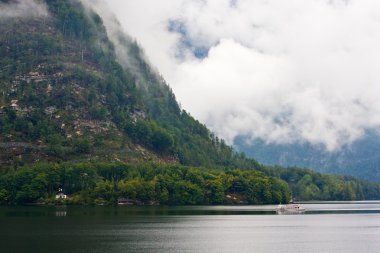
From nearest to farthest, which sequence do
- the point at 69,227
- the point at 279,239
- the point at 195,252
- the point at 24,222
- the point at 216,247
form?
the point at 195,252, the point at 216,247, the point at 279,239, the point at 69,227, the point at 24,222

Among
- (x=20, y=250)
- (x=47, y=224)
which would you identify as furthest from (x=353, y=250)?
(x=47, y=224)

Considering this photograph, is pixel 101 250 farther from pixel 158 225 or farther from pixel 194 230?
pixel 158 225

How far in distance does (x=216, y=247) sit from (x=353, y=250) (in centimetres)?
3108

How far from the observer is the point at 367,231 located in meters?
176

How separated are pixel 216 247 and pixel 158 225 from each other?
5774 cm

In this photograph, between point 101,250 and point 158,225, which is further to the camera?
point 158,225

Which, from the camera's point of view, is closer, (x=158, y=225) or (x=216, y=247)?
(x=216, y=247)

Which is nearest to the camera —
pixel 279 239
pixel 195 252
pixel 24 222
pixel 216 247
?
pixel 195 252

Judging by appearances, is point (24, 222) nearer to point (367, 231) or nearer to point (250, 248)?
point (250, 248)

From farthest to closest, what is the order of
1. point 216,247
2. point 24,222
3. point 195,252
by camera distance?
point 24,222 → point 216,247 → point 195,252

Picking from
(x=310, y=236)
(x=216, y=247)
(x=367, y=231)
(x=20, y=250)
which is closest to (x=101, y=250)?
(x=20, y=250)

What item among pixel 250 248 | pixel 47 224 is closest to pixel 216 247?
pixel 250 248

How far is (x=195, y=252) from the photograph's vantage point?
5049 inches

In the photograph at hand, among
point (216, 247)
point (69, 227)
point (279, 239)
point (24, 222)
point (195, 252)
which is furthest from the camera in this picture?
point (24, 222)
